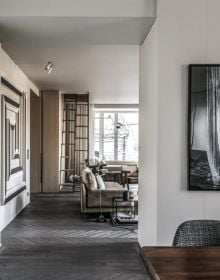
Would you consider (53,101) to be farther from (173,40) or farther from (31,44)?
(173,40)

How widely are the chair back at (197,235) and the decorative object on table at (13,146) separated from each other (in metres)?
3.57

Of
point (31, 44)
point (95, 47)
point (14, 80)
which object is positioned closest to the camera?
point (31, 44)

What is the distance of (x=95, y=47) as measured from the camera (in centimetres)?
525

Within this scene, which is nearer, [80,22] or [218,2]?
[218,2]

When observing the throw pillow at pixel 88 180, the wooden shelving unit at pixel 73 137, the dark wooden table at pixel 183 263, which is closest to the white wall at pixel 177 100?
the dark wooden table at pixel 183 263

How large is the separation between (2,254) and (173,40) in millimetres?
3211

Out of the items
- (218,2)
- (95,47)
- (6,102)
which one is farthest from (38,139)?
(218,2)

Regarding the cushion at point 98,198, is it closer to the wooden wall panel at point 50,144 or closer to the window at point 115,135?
the wooden wall panel at point 50,144

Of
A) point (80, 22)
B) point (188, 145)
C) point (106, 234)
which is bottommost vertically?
point (106, 234)

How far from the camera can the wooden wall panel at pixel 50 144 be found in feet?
31.1

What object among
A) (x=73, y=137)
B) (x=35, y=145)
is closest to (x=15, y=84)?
(x=35, y=145)

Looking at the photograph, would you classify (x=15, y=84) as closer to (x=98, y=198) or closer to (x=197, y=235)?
(x=98, y=198)

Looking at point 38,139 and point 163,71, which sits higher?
point 163,71

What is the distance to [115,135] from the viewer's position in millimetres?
13023
